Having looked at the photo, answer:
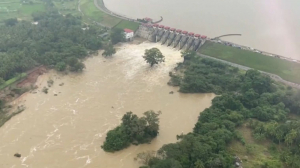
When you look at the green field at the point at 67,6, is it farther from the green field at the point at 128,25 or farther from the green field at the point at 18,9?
the green field at the point at 128,25

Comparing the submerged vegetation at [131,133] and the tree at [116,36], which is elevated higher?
the tree at [116,36]

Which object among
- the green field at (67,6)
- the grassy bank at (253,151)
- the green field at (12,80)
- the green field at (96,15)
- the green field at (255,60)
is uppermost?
the green field at (255,60)

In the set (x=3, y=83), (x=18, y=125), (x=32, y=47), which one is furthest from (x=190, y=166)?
(x=32, y=47)

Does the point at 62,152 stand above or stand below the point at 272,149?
below

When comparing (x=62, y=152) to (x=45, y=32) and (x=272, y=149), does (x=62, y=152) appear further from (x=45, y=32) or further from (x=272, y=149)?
(x=45, y=32)

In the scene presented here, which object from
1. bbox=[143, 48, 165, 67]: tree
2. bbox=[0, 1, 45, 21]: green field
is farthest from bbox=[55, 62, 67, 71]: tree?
bbox=[0, 1, 45, 21]: green field

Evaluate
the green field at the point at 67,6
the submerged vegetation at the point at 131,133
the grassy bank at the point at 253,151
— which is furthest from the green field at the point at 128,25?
the grassy bank at the point at 253,151

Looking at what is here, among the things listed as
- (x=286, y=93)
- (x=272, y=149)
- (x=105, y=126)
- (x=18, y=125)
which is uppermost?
(x=286, y=93)
